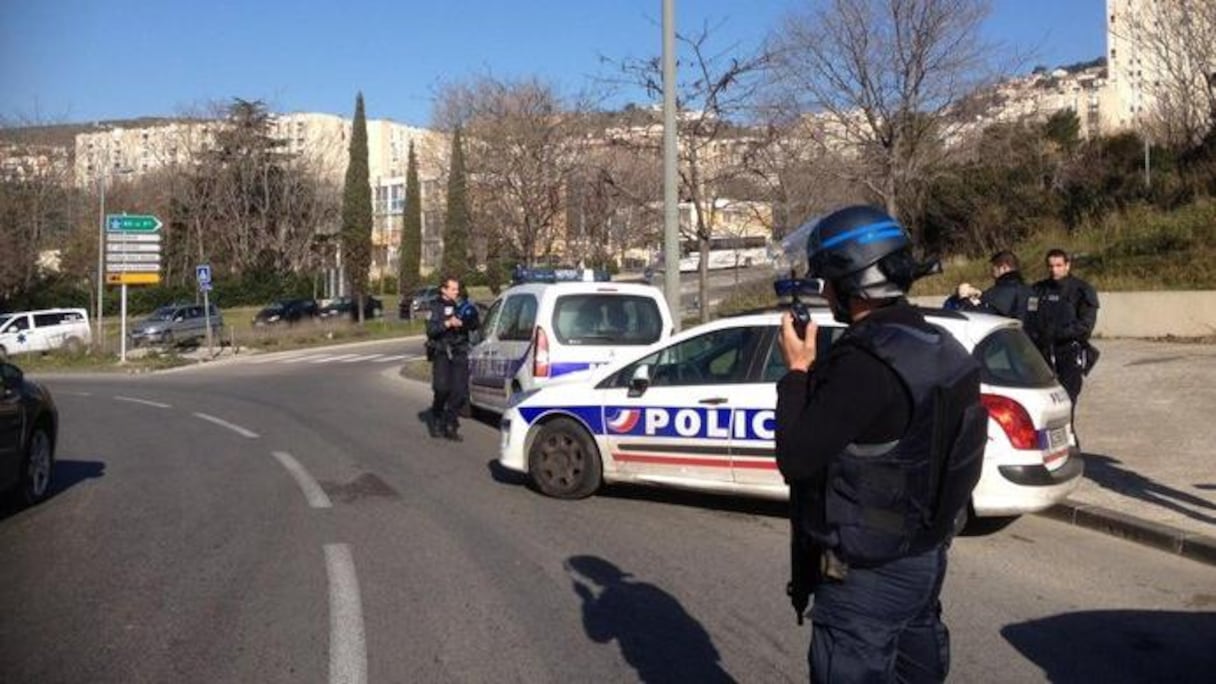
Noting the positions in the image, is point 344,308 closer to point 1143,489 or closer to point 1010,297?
point 1010,297

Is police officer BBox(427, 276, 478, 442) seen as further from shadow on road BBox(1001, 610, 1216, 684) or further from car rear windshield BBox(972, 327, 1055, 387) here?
shadow on road BBox(1001, 610, 1216, 684)

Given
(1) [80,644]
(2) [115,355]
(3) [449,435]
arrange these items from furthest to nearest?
(2) [115,355] → (3) [449,435] → (1) [80,644]

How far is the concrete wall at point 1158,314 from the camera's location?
1947 cm

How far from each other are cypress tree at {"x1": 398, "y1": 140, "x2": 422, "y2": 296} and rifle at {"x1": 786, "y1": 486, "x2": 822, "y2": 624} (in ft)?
203

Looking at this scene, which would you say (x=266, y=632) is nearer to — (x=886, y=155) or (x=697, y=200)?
(x=697, y=200)

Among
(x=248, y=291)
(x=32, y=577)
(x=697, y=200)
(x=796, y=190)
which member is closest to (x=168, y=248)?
(x=248, y=291)

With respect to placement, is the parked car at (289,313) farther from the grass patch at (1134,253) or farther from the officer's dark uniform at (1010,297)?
the officer's dark uniform at (1010,297)

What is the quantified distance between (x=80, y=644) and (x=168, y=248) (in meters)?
72.4

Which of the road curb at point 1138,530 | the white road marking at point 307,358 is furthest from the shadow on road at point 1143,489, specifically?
the white road marking at point 307,358

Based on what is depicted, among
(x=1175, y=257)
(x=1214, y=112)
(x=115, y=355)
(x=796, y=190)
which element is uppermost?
(x=1214, y=112)

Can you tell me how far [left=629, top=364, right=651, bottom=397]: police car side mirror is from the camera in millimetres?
8844

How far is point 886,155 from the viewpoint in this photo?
21797mm

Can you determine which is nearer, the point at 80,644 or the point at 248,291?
the point at 80,644

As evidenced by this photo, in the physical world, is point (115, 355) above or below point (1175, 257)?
below
